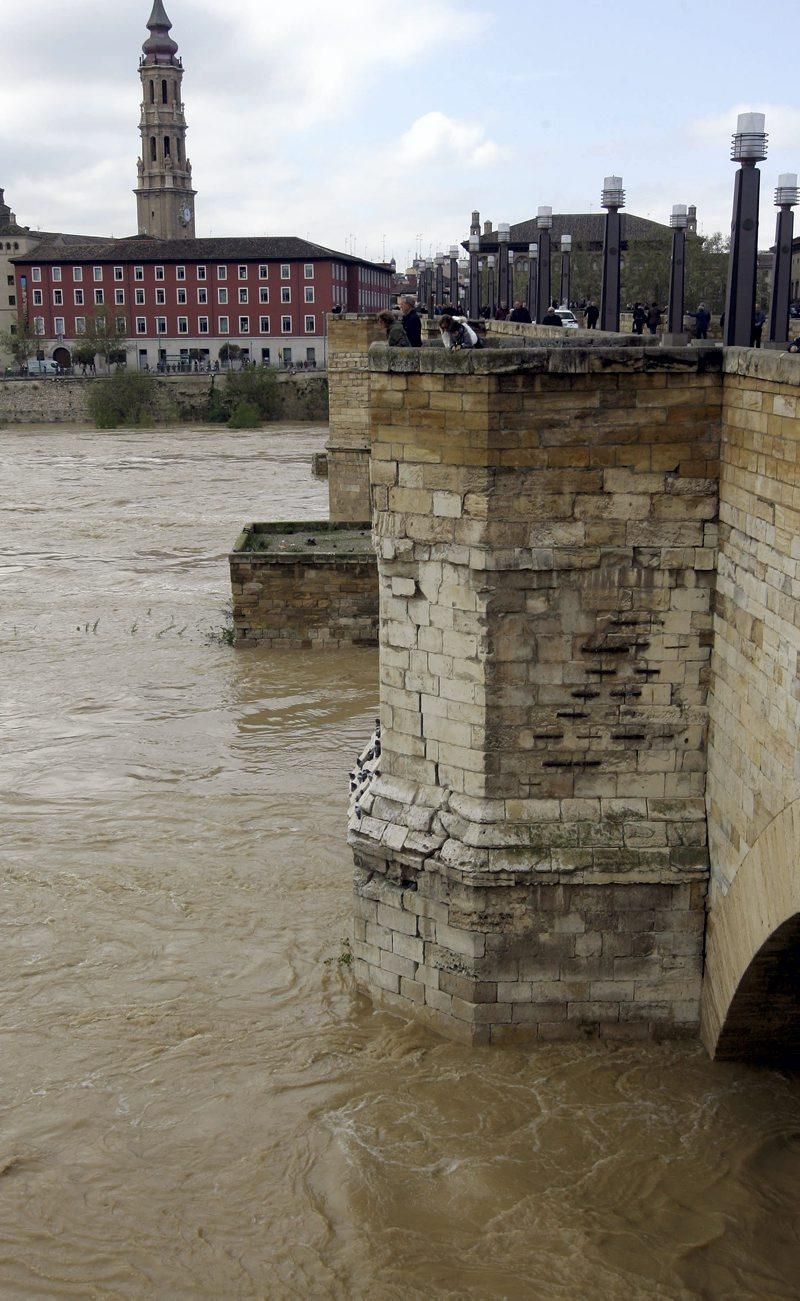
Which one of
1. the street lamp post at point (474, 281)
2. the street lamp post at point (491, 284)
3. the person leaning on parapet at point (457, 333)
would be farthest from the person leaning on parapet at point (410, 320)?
the street lamp post at point (491, 284)

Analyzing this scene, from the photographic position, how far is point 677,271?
11.2 m

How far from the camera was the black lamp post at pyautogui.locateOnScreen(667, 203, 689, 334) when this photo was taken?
10398 millimetres

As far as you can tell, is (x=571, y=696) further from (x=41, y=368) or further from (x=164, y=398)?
(x=41, y=368)

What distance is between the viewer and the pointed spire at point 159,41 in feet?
312

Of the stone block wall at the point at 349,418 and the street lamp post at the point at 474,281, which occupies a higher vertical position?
the street lamp post at the point at 474,281

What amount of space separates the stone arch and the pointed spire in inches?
3893

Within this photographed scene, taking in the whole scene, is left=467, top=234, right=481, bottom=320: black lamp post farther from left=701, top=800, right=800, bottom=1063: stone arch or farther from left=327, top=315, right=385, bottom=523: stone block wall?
left=701, top=800, right=800, bottom=1063: stone arch

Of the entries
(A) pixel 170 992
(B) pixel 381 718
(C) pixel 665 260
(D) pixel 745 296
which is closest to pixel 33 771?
(A) pixel 170 992

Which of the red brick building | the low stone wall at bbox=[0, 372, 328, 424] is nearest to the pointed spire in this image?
the red brick building

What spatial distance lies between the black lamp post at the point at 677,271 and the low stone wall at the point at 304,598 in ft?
32.4

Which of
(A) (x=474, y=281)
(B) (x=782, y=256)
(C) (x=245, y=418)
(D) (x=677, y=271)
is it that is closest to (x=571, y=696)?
(B) (x=782, y=256)

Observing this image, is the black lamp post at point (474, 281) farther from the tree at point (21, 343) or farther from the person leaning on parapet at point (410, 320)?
the tree at point (21, 343)

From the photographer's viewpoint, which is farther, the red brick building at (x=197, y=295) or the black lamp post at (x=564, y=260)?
the red brick building at (x=197, y=295)

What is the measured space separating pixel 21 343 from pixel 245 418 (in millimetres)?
22080
